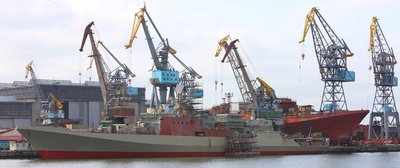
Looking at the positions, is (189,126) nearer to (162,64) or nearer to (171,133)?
(171,133)

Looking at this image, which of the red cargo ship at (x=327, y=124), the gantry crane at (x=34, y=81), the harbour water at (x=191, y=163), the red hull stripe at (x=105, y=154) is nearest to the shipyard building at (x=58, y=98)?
the gantry crane at (x=34, y=81)

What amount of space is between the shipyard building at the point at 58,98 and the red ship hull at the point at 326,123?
56198 millimetres

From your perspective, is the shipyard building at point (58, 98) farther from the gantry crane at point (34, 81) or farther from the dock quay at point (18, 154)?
the dock quay at point (18, 154)

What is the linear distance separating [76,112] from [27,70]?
1434 cm

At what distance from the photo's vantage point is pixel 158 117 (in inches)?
3364

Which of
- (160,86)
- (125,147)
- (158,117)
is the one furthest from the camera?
(160,86)

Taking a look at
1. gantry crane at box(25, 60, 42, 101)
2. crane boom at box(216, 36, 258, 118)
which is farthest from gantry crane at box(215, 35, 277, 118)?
gantry crane at box(25, 60, 42, 101)

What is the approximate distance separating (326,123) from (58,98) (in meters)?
71.5

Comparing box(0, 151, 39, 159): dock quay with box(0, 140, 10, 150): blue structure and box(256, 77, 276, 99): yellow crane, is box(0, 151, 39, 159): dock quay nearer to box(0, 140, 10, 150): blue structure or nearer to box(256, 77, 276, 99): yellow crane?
box(0, 140, 10, 150): blue structure

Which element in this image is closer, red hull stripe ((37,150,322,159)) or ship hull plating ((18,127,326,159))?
ship hull plating ((18,127,326,159))

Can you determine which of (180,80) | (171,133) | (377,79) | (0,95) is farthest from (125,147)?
(0,95)

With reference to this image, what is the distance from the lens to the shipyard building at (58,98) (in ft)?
508

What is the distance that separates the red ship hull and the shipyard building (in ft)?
184

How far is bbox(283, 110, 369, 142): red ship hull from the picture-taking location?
110062mm
